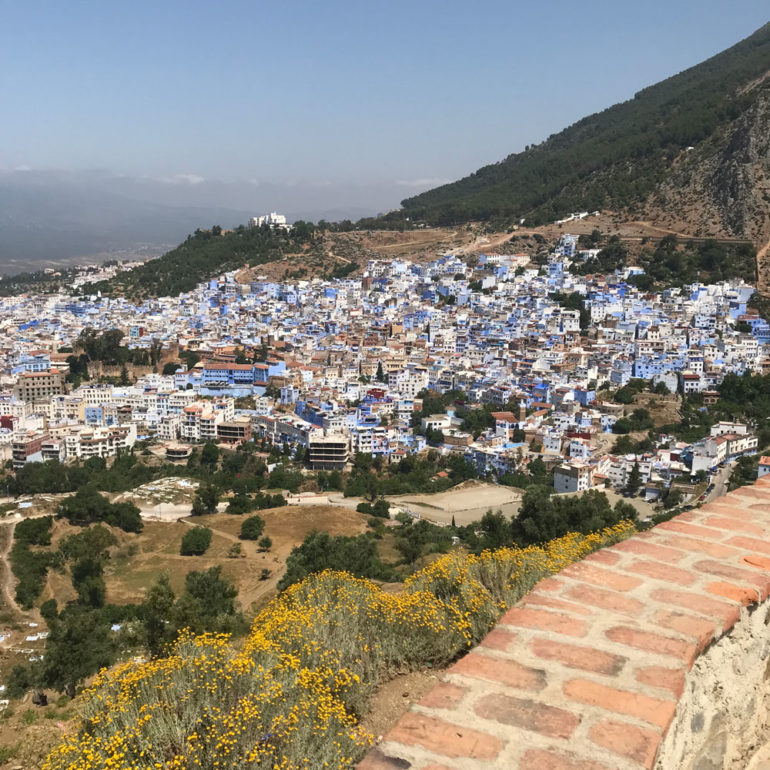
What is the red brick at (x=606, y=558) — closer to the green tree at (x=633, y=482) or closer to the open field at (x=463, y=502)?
the open field at (x=463, y=502)

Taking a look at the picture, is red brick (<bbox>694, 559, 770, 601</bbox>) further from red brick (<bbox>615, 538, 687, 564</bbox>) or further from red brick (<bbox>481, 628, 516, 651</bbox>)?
red brick (<bbox>481, 628, 516, 651</bbox>)

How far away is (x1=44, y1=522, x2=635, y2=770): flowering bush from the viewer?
195 cm

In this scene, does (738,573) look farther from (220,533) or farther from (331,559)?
(220,533)

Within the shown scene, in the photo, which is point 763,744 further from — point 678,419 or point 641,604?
point 678,419

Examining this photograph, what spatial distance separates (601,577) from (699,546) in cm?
32

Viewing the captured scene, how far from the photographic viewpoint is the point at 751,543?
1.84 meters

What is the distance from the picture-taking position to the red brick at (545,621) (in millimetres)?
1481

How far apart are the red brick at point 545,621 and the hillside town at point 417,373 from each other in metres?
17.8

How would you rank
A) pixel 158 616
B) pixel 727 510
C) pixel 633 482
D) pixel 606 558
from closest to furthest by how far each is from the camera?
pixel 606 558 < pixel 727 510 < pixel 158 616 < pixel 633 482

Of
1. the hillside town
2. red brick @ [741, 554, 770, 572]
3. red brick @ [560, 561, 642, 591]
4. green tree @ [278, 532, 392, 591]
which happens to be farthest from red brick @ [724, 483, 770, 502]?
the hillside town

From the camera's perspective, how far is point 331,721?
6.59ft

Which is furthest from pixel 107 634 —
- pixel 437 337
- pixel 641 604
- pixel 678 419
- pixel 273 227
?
pixel 273 227

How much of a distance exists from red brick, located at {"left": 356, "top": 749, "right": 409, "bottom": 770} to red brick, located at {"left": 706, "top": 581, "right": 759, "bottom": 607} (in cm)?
82

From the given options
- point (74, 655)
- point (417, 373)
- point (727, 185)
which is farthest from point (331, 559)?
point (727, 185)
